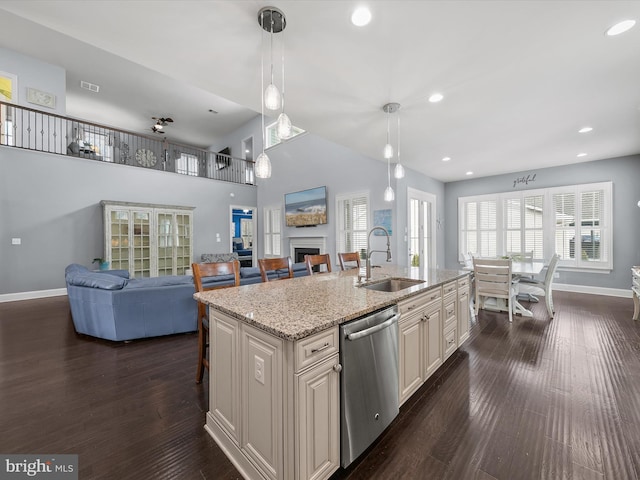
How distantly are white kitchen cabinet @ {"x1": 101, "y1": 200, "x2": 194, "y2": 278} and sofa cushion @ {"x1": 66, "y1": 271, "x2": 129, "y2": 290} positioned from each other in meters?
3.14

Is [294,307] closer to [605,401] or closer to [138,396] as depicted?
[138,396]

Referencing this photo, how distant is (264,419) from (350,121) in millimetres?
3209

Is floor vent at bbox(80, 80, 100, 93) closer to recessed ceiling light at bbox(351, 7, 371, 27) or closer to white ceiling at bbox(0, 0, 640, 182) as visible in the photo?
white ceiling at bbox(0, 0, 640, 182)

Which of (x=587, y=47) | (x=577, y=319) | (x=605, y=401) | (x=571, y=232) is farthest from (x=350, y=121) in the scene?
(x=571, y=232)

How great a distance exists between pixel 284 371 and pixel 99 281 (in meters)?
3.18

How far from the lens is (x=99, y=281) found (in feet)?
10.3

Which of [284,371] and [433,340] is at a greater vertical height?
[284,371]

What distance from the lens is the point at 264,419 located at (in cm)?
127

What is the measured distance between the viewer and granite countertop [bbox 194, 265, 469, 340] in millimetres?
1217

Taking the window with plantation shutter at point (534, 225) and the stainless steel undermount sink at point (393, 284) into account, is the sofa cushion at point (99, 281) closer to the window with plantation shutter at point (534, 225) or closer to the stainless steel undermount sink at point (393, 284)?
the stainless steel undermount sink at point (393, 284)

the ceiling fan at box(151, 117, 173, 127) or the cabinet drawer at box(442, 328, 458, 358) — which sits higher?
the ceiling fan at box(151, 117, 173, 127)

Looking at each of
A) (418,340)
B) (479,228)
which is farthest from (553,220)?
(418,340)

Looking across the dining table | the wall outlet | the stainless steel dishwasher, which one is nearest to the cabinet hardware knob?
the stainless steel dishwasher

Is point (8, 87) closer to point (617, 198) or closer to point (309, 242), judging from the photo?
point (309, 242)
